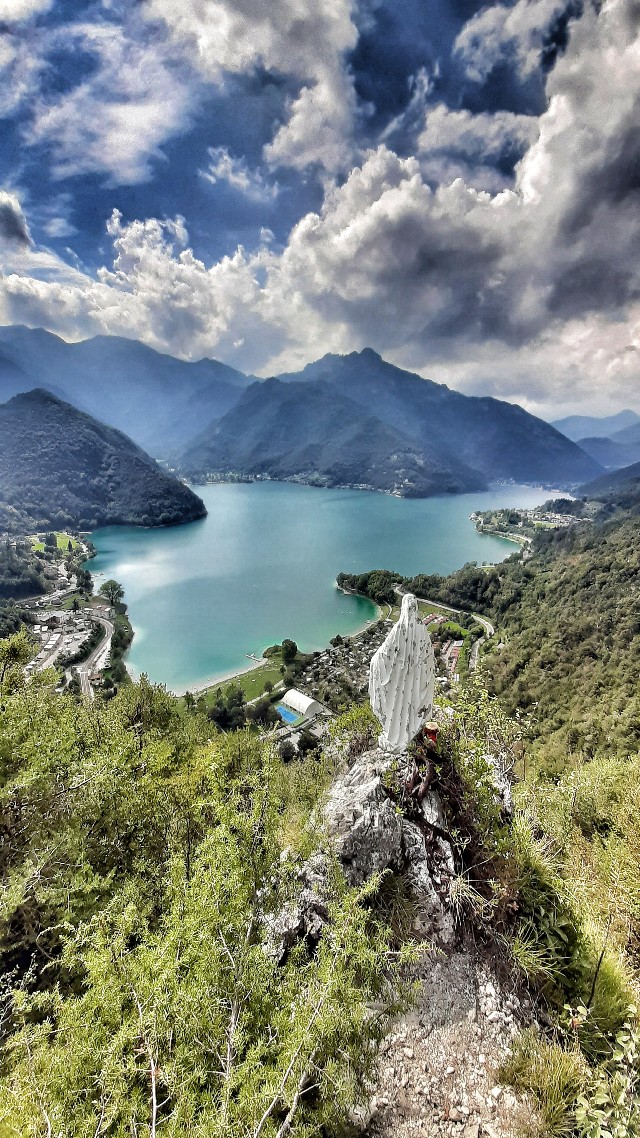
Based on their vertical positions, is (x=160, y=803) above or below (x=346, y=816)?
below

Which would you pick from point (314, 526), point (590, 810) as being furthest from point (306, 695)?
point (314, 526)

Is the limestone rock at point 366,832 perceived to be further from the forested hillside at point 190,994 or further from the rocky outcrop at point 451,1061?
the rocky outcrop at point 451,1061

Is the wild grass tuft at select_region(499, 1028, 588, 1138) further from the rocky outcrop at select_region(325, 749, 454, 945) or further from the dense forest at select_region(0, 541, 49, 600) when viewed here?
the dense forest at select_region(0, 541, 49, 600)

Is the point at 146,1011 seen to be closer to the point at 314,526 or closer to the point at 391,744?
the point at 391,744

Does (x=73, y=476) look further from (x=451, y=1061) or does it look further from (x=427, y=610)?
(x=451, y=1061)

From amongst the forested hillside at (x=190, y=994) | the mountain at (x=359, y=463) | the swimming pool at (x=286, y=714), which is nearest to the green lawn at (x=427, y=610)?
the swimming pool at (x=286, y=714)

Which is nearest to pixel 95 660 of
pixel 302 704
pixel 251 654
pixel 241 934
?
pixel 251 654

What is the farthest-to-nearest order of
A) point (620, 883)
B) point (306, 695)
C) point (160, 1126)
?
point (306, 695)
point (620, 883)
point (160, 1126)
